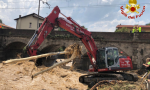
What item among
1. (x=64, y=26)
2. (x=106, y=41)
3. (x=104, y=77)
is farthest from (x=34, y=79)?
(x=106, y=41)

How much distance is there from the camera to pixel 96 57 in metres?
8.50

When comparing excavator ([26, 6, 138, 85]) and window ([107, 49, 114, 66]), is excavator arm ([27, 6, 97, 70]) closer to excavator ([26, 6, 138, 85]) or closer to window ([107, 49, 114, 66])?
excavator ([26, 6, 138, 85])

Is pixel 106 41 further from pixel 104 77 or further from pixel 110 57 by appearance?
pixel 104 77

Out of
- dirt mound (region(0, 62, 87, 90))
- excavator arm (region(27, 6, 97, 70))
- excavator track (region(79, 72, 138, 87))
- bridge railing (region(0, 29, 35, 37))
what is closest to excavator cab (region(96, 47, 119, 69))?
excavator track (region(79, 72, 138, 87))

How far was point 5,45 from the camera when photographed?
17.0m

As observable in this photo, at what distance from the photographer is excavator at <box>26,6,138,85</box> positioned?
292 inches

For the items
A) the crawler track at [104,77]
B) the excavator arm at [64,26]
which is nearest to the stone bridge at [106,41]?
the excavator arm at [64,26]

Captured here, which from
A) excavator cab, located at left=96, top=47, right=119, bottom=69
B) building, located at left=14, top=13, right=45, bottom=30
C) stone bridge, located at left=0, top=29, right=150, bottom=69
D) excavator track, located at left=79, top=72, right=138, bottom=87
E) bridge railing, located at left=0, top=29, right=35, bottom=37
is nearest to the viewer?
excavator track, located at left=79, top=72, right=138, bottom=87

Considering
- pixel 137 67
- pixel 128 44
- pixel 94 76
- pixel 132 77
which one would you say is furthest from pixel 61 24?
pixel 137 67

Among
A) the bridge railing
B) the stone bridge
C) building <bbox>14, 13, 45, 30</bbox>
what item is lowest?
the stone bridge

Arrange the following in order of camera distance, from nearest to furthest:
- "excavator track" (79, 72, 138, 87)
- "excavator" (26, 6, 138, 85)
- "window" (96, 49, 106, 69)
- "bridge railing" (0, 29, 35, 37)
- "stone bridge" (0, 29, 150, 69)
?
"excavator track" (79, 72, 138, 87) < "excavator" (26, 6, 138, 85) < "window" (96, 49, 106, 69) < "stone bridge" (0, 29, 150, 69) < "bridge railing" (0, 29, 35, 37)

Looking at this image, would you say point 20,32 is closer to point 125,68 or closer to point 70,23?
point 70,23

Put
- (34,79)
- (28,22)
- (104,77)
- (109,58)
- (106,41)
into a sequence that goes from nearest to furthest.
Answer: (104,77), (109,58), (34,79), (106,41), (28,22)

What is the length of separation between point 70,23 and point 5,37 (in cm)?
1184
